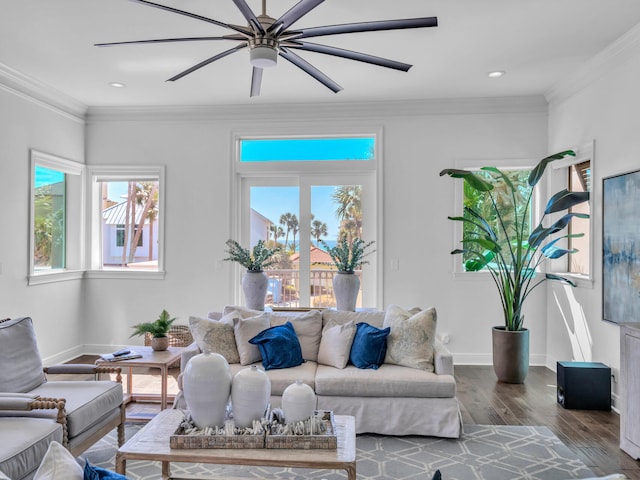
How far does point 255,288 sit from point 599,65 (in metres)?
3.68

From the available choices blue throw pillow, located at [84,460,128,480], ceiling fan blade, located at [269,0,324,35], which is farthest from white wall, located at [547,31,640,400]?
blue throw pillow, located at [84,460,128,480]

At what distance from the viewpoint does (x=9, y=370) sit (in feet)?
9.14

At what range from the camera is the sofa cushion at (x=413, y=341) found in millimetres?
3588

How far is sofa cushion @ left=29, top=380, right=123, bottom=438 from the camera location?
8.43 ft

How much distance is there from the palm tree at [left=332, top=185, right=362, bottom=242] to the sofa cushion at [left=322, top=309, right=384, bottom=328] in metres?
1.74

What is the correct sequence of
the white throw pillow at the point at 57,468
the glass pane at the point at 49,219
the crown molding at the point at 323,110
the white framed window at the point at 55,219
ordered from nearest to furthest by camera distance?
the white throw pillow at the point at 57,468, the white framed window at the point at 55,219, the glass pane at the point at 49,219, the crown molding at the point at 323,110

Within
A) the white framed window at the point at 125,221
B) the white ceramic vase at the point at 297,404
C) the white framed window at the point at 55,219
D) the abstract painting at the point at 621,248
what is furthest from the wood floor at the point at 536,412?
the white ceramic vase at the point at 297,404

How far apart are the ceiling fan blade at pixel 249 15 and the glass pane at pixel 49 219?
3769 mm

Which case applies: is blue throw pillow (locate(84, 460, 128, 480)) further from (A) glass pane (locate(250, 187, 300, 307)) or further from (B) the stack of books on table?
(A) glass pane (locate(250, 187, 300, 307))

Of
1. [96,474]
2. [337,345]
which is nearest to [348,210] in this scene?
[337,345]

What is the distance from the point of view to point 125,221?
237 inches

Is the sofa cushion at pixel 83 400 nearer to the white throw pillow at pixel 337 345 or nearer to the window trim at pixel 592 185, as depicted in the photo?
the white throw pillow at pixel 337 345

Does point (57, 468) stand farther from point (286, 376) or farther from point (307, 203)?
point (307, 203)

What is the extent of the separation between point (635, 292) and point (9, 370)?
170 inches
